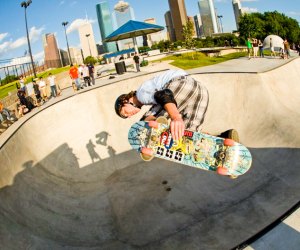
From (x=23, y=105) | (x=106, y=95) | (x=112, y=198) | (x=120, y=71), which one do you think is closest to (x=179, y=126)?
(x=112, y=198)

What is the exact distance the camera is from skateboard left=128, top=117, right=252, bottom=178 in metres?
5.47

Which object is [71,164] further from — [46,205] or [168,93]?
[168,93]

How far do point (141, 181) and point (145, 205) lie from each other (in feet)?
5.40

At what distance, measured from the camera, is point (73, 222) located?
7.43 m

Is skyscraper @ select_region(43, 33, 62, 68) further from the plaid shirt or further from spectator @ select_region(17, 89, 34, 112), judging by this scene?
the plaid shirt

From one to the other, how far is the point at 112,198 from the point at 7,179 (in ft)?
10.3

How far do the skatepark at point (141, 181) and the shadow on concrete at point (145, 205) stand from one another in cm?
3

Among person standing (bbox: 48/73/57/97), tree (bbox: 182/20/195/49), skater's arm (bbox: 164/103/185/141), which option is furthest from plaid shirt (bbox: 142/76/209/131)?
tree (bbox: 182/20/195/49)

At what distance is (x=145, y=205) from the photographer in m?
8.02

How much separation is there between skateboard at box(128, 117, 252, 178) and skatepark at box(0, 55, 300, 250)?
48.4 inches

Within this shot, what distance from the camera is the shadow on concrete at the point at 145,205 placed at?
6.30 metres

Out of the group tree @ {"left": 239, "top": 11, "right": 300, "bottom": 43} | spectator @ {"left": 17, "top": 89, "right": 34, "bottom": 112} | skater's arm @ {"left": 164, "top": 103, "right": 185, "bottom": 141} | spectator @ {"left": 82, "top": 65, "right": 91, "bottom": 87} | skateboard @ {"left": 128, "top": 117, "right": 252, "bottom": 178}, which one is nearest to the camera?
skater's arm @ {"left": 164, "top": 103, "right": 185, "bottom": 141}

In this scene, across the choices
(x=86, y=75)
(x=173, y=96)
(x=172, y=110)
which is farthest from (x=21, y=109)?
(x=172, y=110)

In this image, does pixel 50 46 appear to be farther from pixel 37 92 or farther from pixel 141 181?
pixel 141 181
